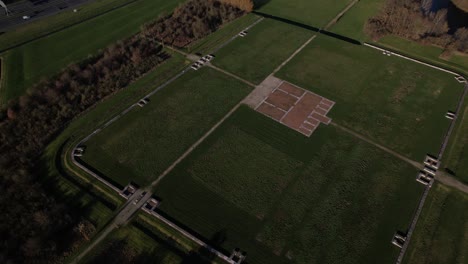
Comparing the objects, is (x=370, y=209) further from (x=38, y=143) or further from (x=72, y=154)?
(x=38, y=143)

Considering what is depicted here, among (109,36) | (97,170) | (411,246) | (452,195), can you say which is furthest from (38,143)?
(452,195)

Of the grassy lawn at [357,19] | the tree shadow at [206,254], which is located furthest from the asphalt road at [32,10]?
the tree shadow at [206,254]

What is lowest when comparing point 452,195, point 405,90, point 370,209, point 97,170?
point 97,170

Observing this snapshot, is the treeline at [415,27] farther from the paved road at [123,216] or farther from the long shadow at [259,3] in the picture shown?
the paved road at [123,216]

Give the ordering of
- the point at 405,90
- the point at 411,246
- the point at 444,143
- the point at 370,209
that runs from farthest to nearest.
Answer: the point at 405,90, the point at 444,143, the point at 370,209, the point at 411,246

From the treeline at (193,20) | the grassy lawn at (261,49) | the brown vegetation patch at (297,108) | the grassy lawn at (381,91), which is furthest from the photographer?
the treeline at (193,20)

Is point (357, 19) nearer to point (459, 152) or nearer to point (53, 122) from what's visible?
point (459, 152)
